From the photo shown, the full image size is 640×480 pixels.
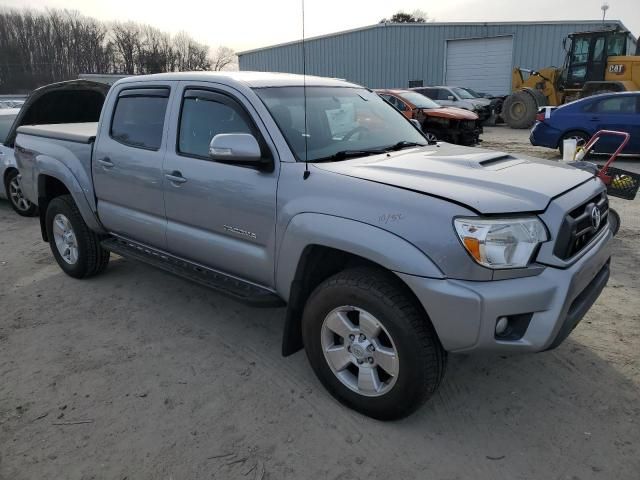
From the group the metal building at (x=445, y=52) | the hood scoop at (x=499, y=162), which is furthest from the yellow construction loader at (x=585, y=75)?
the hood scoop at (x=499, y=162)

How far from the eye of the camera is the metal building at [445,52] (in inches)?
1086

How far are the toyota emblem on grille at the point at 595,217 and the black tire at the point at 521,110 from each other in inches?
682

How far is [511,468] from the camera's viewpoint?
8.06ft

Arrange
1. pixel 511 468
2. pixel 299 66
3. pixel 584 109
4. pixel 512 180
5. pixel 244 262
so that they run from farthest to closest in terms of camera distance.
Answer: pixel 299 66
pixel 584 109
pixel 244 262
pixel 512 180
pixel 511 468

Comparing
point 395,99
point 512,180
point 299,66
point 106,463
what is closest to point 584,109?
point 395,99

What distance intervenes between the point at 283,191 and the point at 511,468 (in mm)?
1868

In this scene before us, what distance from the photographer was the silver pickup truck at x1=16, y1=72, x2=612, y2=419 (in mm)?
2365

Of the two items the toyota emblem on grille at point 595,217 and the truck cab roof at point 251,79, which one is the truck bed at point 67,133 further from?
the toyota emblem on grille at point 595,217

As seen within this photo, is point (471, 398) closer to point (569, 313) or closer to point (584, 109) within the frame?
point (569, 313)

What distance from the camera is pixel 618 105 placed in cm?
1120

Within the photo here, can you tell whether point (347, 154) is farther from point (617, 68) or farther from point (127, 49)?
point (127, 49)

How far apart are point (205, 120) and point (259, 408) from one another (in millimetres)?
1971

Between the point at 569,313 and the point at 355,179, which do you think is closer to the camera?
the point at 569,313

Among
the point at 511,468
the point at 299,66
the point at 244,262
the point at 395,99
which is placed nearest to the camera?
the point at 511,468
